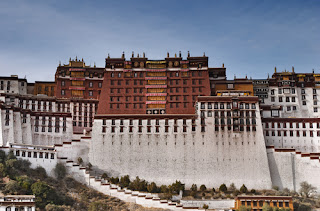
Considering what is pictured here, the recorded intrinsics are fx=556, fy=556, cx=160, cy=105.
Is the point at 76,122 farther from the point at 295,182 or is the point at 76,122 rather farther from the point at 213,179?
the point at 295,182

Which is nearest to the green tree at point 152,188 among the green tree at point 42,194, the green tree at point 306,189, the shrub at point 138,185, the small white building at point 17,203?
the shrub at point 138,185

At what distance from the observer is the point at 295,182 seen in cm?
10362

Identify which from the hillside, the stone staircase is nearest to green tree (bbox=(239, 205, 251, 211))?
the stone staircase

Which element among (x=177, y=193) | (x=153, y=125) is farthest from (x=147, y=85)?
(x=177, y=193)

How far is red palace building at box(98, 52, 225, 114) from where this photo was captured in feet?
377

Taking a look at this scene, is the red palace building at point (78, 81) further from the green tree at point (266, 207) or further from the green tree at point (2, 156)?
the green tree at point (266, 207)

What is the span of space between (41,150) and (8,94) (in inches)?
735

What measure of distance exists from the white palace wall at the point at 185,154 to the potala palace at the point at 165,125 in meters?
0.19

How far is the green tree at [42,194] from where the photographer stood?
283 feet

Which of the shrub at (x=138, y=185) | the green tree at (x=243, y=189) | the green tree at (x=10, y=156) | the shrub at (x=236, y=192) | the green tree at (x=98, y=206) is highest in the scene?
the green tree at (x=10, y=156)

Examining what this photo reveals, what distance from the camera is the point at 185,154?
10569 centimetres

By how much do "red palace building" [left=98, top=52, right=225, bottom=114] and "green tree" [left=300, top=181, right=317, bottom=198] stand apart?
26538mm

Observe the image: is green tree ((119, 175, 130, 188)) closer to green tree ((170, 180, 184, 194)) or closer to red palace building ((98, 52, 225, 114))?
green tree ((170, 180, 184, 194))

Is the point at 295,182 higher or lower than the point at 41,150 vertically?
lower
